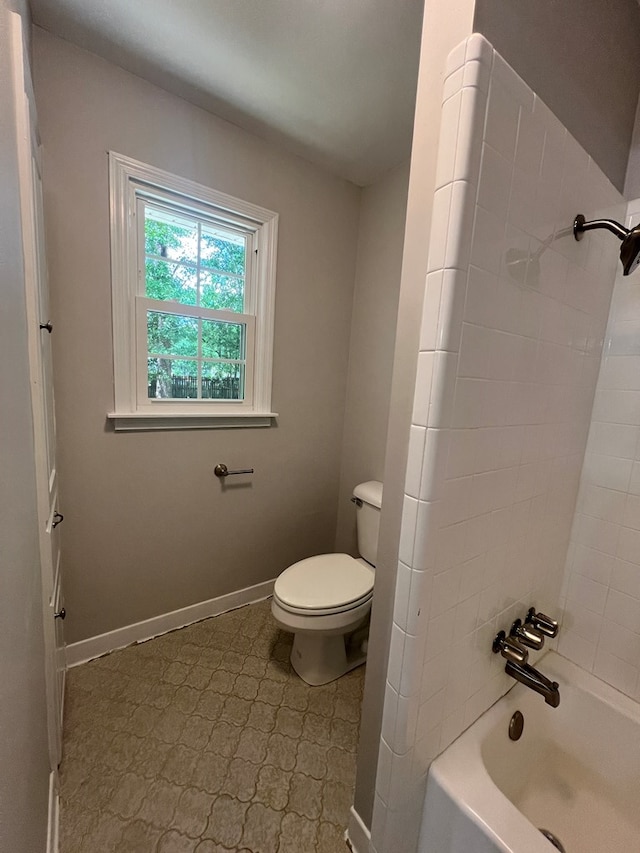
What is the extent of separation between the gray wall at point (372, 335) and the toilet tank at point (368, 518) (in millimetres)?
160

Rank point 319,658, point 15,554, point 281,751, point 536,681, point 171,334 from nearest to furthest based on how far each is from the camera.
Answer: point 15,554 → point 536,681 → point 281,751 → point 319,658 → point 171,334

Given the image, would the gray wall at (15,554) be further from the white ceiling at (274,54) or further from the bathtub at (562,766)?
the bathtub at (562,766)

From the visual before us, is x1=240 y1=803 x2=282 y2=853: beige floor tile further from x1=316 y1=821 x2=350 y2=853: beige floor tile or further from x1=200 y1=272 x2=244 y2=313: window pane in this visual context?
x1=200 y1=272 x2=244 y2=313: window pane

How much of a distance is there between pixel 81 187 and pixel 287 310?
3.09ft

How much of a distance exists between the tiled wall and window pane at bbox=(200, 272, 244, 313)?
151 centimetres

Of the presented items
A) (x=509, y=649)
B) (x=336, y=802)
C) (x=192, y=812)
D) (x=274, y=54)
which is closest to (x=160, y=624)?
(x=192, y=812)

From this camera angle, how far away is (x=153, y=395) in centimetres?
160

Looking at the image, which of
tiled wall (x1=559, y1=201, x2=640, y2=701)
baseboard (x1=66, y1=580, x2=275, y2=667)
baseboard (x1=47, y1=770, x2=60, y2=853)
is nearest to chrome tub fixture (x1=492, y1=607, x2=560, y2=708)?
tiled wall (x1=559, y1=201, x2=640, y2=701)

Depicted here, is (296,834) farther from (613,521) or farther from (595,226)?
(595,226)

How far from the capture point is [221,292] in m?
1.71

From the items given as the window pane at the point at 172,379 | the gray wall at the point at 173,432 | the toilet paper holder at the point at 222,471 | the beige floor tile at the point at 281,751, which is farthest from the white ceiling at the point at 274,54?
the beige floor tile at the point at 281,751

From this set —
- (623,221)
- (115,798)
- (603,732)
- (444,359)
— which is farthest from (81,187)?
(603,732)

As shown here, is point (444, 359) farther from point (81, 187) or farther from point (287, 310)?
point (81, 187)

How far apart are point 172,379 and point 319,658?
4.63ft
